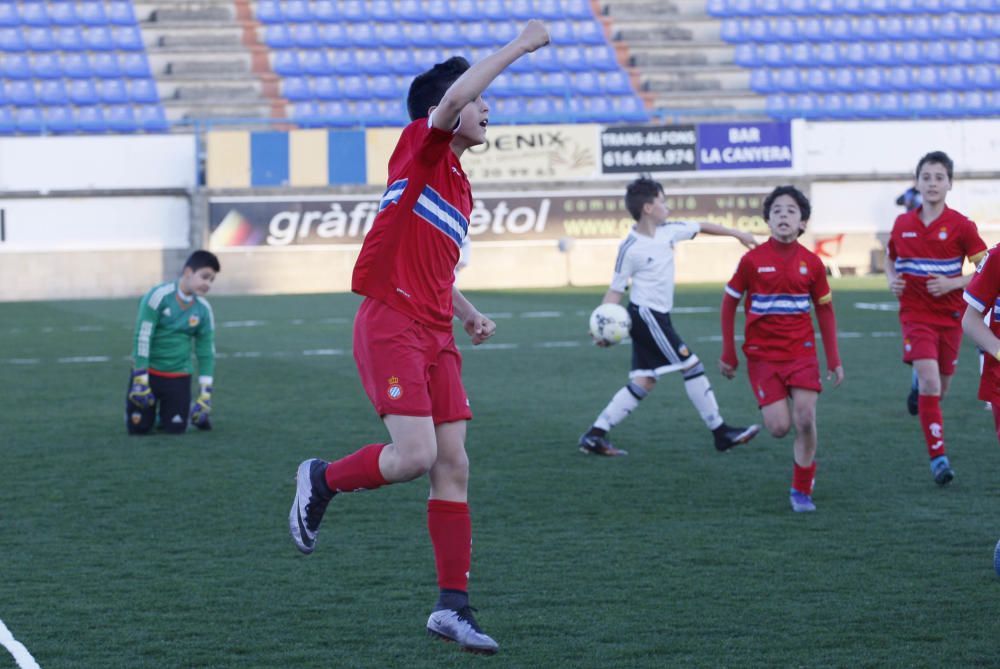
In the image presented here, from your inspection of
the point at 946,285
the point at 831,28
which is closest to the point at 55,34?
the point at 831,28

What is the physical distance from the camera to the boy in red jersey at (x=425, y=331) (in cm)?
457

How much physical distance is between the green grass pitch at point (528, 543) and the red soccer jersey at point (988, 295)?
2.51 feet

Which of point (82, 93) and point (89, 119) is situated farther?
point (82, 93)

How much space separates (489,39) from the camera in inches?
1328

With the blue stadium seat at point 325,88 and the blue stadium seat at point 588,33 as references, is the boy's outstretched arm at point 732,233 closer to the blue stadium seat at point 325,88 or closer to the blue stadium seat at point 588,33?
the blue stadium seat at point 325,88

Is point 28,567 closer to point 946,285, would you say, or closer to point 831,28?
point 946,285

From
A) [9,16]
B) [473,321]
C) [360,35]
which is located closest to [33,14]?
[9,16]

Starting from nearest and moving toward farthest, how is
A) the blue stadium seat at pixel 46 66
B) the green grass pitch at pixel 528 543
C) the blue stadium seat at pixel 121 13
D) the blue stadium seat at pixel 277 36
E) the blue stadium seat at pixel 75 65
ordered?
the green grass pitch at pixel 528 543 → the blue stadium seat at pixel 46 66 → the blue stadium seat at pixel 75 65 → the blue stadium seat at pixel 121 13 → the blue stadium seat at pixel 277 36

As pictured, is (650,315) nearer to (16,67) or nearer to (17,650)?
(17,650)

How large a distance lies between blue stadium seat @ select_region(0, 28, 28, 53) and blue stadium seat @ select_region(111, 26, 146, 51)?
1902mm

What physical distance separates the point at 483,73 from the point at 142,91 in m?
28.1

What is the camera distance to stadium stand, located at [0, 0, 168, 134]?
29828 millimetres

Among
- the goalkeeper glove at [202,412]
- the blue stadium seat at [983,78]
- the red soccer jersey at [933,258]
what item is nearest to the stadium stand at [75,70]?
the blue stadium seat at [983,78]

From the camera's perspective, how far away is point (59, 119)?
30078 millimetres
